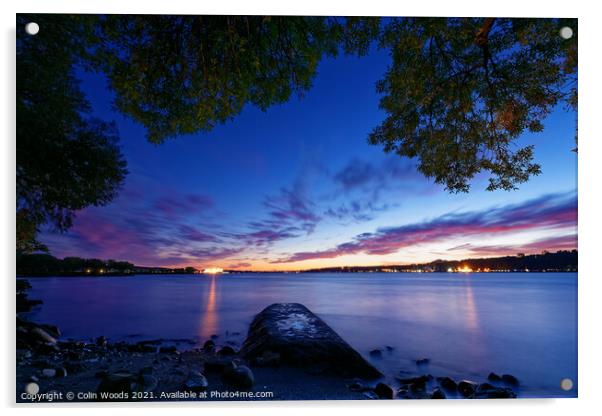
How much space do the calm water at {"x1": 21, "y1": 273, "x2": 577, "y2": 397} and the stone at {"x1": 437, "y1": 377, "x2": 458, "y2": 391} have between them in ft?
0.36

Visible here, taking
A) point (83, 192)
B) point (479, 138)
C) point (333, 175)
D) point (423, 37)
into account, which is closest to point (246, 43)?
point (333, 175)

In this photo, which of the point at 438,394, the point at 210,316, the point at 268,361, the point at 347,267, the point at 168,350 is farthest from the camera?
the point at 210,316

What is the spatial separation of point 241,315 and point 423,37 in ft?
15.7

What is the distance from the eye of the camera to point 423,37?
8.82 feet

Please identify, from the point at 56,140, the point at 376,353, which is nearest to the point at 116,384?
the point at 56,140

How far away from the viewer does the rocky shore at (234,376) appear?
233cm

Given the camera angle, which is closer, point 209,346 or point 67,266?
point 67,266

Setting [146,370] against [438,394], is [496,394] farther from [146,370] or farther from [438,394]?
[146,370]

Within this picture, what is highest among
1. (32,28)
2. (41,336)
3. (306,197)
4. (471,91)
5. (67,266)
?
(32,28)

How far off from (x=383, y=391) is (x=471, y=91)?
3594mm

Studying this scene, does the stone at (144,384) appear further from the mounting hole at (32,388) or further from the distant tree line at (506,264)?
the distant tree line at (506,264)

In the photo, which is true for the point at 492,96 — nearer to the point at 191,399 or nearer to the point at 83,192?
the point at 191,399

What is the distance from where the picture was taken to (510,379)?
271 cm

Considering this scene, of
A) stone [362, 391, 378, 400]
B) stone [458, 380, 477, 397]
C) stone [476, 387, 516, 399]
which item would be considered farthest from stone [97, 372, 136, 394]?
stone [476, 387, 516, 399]
